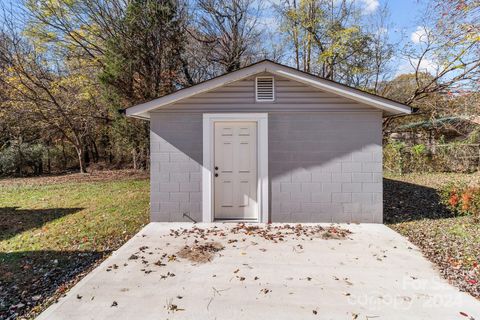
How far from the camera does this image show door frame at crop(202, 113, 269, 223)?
5.70m

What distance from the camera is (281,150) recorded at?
575 centimetres

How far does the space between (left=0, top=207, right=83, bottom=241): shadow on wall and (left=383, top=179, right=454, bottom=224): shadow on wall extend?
25.7ft

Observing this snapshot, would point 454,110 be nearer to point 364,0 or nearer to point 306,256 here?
point 364,0

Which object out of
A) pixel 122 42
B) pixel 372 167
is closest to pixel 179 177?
pixel 372 167

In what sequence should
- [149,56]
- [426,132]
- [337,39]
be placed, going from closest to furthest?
[149,56], [337,39], [426,132]

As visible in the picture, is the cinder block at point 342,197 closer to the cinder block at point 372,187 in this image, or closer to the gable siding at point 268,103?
the cinder block at point 372,187

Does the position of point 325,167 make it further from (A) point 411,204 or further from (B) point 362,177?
(A) point 411,204

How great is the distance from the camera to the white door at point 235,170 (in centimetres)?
589

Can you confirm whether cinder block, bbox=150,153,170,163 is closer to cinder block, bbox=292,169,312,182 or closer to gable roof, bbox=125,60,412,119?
gable roof, bbox=125,60,412,119

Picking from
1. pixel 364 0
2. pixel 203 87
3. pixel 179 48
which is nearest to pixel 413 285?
pixel 203 87

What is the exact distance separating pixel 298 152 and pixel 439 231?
299 centimetres

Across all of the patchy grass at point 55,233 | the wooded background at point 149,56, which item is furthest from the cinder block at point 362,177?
the wooded background at point 149,56

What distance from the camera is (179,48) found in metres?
13.2

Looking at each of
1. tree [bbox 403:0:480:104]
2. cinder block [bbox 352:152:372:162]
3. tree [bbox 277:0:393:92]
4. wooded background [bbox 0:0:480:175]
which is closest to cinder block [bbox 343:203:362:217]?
cinder block [bbox 352:152:372:162]
